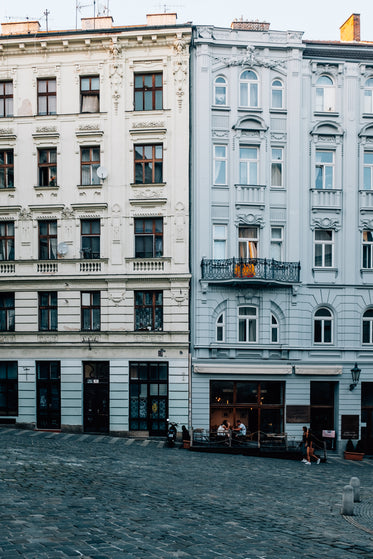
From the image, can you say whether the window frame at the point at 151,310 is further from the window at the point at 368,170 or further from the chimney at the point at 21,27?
the chimney at the point at 21,27

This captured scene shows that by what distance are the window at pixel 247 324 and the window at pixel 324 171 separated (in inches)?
291

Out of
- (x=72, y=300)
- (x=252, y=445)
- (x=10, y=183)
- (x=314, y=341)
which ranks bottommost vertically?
(x=252, y=445)

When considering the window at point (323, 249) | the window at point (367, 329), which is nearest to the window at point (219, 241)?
the window at point (323, 249)

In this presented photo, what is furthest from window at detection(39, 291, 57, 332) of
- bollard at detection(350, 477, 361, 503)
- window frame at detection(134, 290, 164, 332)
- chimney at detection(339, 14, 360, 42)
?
chimney at detection(339, 14, 360, 42)

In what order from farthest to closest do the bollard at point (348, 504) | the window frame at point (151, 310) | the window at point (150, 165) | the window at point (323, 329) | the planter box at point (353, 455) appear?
the window at point (150, 165), the window at point (323, 329), the window frame at point (151, 310), the planter box at point (353, 455), the bollard at point (348, 504)

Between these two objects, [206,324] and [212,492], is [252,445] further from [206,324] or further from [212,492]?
[212,492]

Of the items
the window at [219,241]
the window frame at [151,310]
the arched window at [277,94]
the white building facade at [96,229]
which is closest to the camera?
the white building facade at [96,229]

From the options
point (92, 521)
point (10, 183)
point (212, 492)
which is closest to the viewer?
point (92, 521)

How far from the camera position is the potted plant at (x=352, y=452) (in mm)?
29484

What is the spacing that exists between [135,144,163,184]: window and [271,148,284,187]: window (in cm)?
577

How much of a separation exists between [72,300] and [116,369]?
13.6 feet

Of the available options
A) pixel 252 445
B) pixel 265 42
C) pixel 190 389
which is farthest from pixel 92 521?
pixel 265 42

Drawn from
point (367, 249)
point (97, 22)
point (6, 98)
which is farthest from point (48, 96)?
point (367, 249)

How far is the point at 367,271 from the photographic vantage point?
1280 inches
